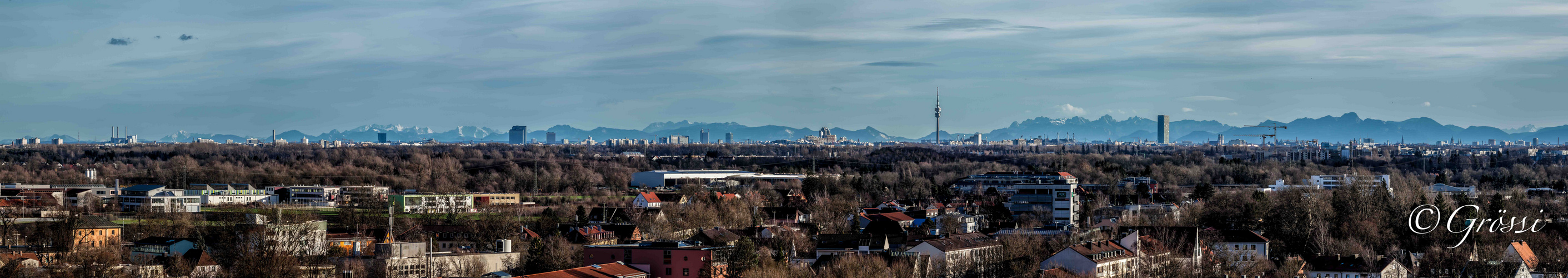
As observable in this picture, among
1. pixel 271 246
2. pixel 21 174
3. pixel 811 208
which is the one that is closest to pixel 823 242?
pixel 271 246

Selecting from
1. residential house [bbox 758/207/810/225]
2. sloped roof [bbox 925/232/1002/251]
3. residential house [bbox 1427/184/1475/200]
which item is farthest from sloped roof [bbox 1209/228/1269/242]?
residential house [bbox 1427/184/1475/200]

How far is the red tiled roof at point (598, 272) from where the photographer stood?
102 ft

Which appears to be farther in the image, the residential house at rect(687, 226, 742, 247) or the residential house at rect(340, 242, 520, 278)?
the residential house at rect(687, 226, 742, 247)

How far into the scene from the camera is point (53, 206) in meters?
59.0

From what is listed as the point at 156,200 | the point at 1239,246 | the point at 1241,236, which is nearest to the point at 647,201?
the point at 156,200

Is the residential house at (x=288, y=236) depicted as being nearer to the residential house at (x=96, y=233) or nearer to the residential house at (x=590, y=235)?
the residential house at (x=96, y=233)

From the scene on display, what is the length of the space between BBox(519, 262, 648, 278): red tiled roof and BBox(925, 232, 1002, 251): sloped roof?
27.7 ft

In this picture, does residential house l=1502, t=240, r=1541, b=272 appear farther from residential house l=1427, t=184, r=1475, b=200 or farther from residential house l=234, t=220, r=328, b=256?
residential house l=1427, t=184, r=1475, b=200

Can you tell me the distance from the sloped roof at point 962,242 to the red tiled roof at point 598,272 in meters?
8.45

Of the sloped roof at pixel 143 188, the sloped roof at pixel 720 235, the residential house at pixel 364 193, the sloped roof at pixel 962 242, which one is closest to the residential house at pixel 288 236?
the sloped roof at pixel 720 235

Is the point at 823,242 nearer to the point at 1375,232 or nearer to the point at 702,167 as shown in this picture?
the point at 1375,232

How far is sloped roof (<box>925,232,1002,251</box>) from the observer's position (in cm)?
3888

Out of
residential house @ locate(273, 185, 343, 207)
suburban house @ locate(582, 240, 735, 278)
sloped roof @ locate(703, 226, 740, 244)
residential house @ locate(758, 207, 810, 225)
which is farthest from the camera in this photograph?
residential house @ locate(273, 185, 343, 207)

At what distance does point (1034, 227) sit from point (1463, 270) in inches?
596
